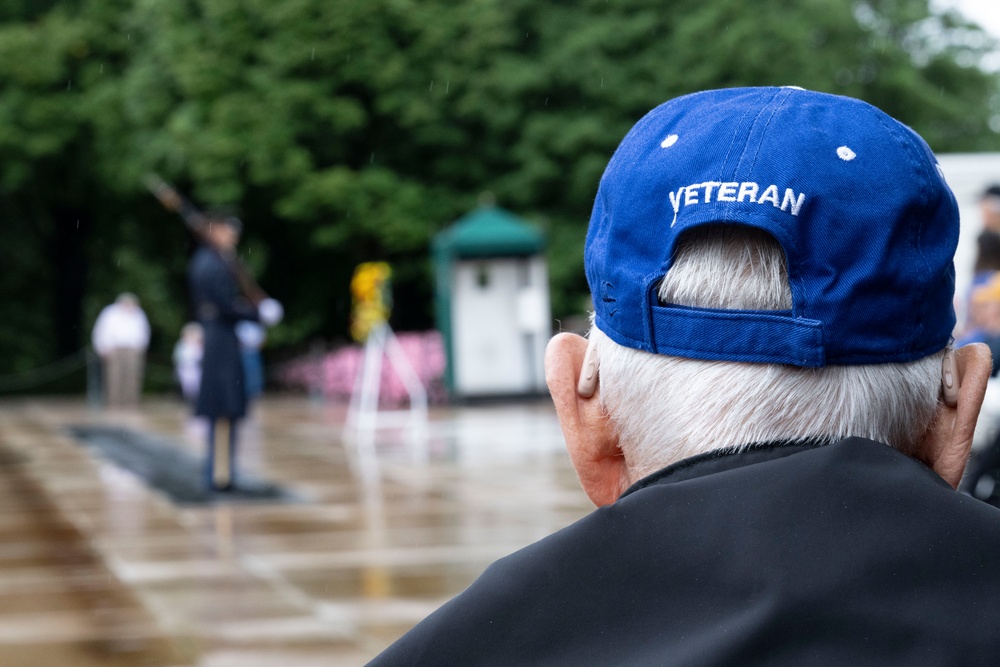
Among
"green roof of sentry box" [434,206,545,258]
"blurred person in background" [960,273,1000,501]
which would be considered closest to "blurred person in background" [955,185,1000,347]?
"blurred person in background" [960,273,1000,501]

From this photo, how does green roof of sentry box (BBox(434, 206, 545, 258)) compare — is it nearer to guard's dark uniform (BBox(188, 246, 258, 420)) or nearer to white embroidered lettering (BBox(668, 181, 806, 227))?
guard's dark uniform (BBox(188, 246, 258, 420))

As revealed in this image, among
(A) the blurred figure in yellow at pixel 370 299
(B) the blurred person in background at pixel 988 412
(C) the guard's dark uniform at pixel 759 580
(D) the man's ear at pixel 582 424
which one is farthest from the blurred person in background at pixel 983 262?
(A) the blurred figure in yellow at pixel 370 299

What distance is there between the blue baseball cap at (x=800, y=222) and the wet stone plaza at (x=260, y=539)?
13.5ft

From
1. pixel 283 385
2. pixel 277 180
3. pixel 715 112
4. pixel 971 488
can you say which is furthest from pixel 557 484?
pixel 283 385

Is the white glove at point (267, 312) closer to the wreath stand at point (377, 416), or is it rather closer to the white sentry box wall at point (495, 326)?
the wreath stand at point (377, 416)

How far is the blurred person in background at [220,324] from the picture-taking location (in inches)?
397

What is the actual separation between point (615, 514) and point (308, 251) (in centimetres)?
2632

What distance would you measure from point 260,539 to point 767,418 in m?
7.20

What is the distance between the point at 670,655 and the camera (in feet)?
3.36

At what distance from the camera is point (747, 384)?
3.80ft

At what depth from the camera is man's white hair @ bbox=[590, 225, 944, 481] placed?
1141mm

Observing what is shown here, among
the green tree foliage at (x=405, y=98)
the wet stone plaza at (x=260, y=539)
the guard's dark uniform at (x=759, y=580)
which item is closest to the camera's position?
the guard's dark uniform at (x=759, y=580)

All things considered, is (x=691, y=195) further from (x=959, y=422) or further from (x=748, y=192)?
(x=959, y=422)

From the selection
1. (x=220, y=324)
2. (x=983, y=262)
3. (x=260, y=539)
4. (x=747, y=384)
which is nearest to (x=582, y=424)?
(x=747, y=384)
